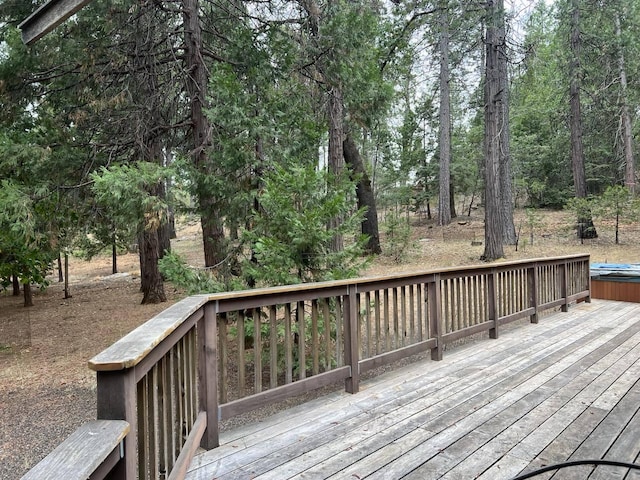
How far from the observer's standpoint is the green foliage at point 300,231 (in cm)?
373

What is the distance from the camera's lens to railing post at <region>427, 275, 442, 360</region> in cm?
377

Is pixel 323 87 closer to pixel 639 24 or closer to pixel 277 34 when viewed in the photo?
pixel 277 34

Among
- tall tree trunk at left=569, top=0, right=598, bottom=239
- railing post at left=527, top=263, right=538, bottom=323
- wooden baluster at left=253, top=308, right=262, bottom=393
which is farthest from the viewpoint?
tall tree trunk at left=569, top=0, right=598, bottom=239

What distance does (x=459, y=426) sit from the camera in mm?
2531

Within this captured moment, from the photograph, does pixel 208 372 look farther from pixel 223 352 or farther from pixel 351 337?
pixel 351 337

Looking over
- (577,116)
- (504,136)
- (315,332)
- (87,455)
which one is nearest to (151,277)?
(315,332)

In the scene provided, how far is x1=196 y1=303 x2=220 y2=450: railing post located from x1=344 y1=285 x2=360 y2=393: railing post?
1117 mm

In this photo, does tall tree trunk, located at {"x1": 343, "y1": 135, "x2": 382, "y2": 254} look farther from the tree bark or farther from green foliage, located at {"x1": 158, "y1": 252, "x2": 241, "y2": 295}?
green foliage, located at {"x1": 158, "y1": 252, "x2": 241, "y2": 295}

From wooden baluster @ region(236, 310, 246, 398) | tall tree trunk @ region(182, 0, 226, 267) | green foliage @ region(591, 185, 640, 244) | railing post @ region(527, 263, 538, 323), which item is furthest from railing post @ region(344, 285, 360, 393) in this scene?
green foliage @ region(591, 185, 640, 244)

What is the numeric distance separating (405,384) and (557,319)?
3.48 metres

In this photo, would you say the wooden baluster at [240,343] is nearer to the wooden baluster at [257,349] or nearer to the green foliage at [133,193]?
the wooden baluster at [257,349]

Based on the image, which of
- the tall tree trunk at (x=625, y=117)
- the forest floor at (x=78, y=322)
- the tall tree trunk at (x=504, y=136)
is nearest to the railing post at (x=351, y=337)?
the forest floor at (x=78, y=322)

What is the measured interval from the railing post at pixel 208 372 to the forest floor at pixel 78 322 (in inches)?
78.5

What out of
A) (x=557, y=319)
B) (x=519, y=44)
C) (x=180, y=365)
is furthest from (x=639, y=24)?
(x=180, y=365)
